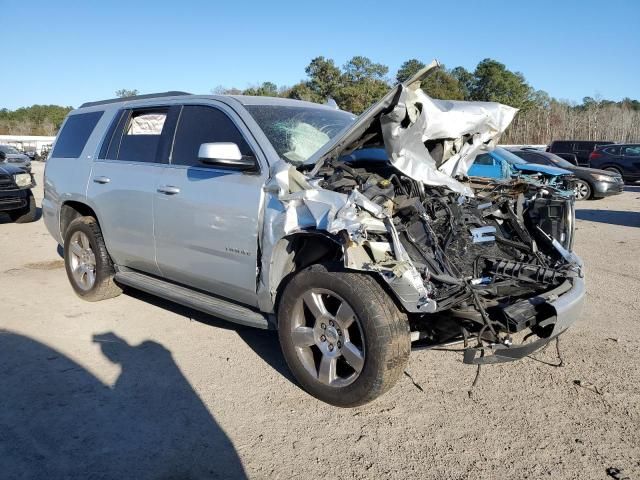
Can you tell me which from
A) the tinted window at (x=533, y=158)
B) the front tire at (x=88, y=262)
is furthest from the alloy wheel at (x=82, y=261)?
the tinted window at (x=533, y=158)

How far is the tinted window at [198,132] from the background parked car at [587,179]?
13273mm

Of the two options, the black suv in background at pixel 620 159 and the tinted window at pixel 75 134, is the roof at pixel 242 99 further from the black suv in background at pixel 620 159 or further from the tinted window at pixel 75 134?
the black suv in background at pixel 620 159

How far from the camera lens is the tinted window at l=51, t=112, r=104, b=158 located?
18.3 ft

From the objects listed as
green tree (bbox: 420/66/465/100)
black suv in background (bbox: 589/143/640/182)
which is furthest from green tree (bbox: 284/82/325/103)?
black suv in background (bbox: 589/143/640/182)

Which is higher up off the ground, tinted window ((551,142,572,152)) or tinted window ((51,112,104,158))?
tinted window ((51,112,104,158))

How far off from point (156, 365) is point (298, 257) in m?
1.43

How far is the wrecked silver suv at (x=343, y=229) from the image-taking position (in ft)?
10.5

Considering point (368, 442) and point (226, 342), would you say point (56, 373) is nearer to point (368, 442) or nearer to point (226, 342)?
point (226, 342)

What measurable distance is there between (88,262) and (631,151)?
69.9ft

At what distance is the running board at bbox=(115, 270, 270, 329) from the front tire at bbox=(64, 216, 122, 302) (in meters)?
0.24

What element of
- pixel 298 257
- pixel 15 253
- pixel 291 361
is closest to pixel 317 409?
pixel 291 361

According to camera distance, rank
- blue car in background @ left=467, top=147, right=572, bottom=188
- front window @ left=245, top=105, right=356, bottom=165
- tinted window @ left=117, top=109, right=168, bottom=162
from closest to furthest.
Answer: front window @ left=245, top=105, right=356, bottom=165
tinted window @ left=117, top=109, right=168, bottom=162
blue car in background @ left=467, top=147, right=572, bottom=188

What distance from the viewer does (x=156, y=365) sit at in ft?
13.4

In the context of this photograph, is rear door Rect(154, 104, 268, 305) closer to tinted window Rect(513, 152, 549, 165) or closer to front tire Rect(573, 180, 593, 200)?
tinted window Rect(513, 152, 549, 165)
